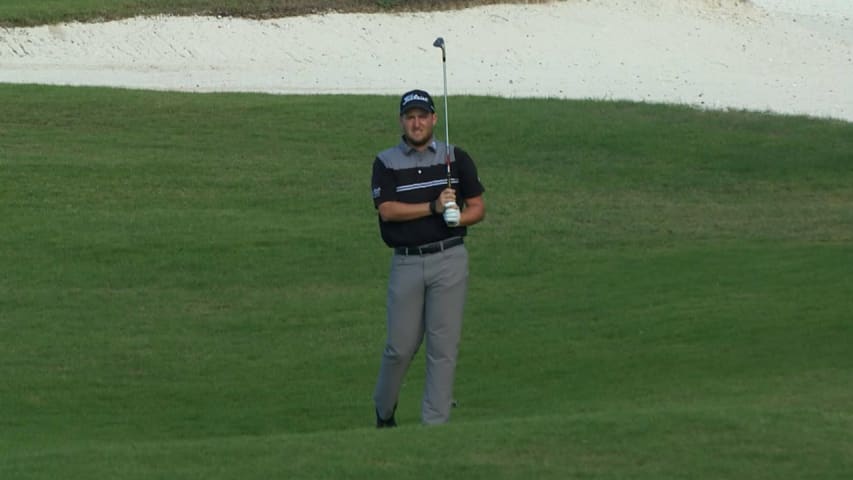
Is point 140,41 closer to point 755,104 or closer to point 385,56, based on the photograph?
point 385,56

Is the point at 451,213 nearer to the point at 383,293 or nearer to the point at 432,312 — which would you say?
the point at 432,312

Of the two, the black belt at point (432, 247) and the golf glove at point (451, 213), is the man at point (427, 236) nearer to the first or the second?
the black belt at point (432, 247)

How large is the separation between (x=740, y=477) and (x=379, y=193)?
2.91 m

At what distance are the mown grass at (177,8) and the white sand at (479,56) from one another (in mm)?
316

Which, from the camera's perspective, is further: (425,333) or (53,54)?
(53,54)

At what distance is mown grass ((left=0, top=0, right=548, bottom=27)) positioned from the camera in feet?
116

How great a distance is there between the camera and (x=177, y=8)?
36.7 metres

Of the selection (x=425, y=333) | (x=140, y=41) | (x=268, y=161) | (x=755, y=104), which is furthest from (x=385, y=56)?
(x=425, y=333)

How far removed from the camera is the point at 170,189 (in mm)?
21094

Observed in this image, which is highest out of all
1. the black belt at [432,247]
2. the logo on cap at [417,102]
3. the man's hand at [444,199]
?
the logo on cap at [417,102]

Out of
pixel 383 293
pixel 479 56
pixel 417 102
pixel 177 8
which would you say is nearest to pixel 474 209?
pixel 417 102

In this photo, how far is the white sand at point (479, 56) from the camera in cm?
3288

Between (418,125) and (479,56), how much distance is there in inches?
1066

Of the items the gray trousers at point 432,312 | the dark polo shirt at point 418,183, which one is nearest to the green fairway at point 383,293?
the gray trousers at point 432,312
